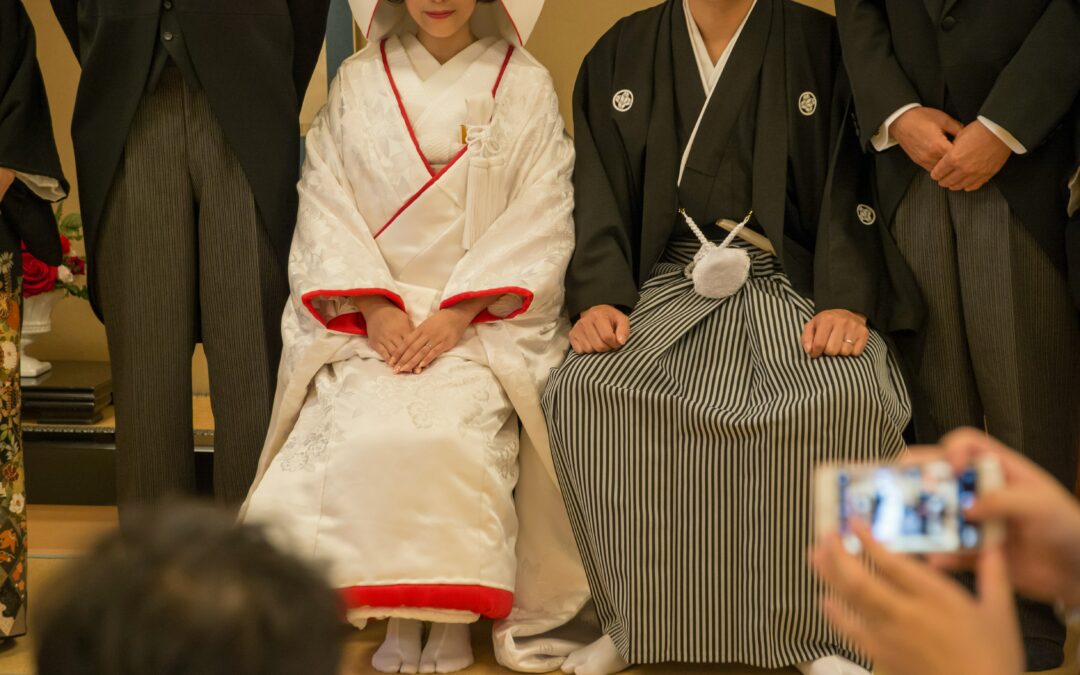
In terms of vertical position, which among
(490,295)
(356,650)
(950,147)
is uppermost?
(950,147)

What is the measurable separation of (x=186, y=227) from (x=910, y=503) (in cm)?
246

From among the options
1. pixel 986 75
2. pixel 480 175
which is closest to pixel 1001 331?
pixel 986 75

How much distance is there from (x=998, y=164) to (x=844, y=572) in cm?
199

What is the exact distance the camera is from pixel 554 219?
3037mm

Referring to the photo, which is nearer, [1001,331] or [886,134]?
[1001,331]

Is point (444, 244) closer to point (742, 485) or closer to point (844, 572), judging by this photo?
point (742, 485)

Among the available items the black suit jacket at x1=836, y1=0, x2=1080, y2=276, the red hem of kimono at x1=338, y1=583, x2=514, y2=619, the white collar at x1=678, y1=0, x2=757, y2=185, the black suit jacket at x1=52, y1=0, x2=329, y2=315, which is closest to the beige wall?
the white collar at x1=678, y1=0, x2=757, y2=185

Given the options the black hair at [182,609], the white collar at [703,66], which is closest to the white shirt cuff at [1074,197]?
the white collar at [703,66]

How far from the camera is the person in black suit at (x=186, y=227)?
298 cm

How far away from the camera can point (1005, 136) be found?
260 centimetres

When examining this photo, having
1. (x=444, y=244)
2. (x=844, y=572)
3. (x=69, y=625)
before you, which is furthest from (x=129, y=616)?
(x=444, y=244)

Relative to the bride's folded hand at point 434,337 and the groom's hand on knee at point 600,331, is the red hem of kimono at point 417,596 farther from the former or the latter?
the groom's hand on knee at point 600,331

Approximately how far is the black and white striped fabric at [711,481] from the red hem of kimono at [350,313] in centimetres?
48

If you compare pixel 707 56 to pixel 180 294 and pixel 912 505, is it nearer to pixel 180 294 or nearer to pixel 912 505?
pixel 180 294
